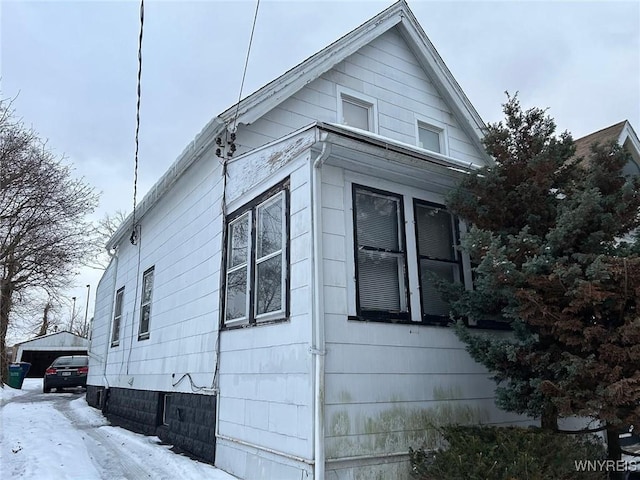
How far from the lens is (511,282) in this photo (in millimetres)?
3971

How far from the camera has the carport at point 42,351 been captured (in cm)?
2884

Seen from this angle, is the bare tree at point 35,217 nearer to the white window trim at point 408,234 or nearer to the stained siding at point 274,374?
the stained siding at point 274,374

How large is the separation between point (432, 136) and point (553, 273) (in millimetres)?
5984

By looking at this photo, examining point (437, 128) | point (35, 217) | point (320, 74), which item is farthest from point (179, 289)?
point (35, 217)

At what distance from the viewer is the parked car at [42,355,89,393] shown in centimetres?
1786

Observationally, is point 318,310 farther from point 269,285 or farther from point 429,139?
point 429,139

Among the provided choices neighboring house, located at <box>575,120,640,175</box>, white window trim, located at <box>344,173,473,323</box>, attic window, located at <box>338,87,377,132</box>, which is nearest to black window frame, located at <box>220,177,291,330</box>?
white window trim, located at <box>344,173,473,323</box>

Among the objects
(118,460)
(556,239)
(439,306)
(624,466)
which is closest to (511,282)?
(556,239)

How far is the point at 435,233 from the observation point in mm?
5449

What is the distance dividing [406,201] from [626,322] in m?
2.41

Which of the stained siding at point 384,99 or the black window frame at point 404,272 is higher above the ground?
the stained siding at point 384,99

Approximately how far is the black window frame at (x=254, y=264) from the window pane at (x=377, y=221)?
769 millimetres

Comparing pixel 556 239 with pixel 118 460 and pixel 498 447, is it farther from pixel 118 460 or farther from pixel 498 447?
pixel 118 460

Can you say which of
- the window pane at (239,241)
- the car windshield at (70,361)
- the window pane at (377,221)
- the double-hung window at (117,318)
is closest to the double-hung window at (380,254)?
the window pane at (377,221)
